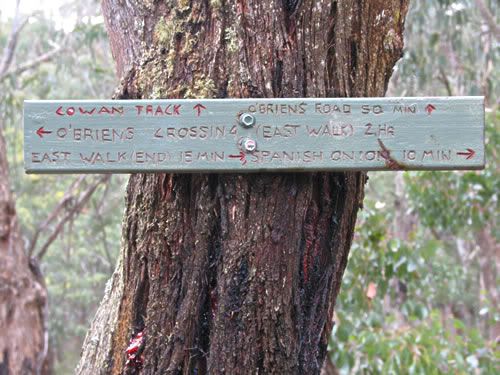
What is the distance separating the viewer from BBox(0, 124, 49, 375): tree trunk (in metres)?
5.40

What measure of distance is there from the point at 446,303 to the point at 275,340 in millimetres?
14540

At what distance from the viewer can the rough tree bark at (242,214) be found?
1696mm

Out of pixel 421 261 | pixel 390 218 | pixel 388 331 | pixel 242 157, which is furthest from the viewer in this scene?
pixel 390 218

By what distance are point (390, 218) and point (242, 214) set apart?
7.09m

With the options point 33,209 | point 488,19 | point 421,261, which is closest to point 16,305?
point 421,261

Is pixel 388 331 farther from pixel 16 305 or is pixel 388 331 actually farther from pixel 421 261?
pixel 16 305

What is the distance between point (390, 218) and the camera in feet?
28.2

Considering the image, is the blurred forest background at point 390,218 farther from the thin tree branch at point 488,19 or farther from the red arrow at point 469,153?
the red arrow at point 469,153

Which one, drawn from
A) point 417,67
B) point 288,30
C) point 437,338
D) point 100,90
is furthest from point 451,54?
point 288,30

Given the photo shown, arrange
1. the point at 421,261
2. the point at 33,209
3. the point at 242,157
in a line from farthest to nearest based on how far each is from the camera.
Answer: the point at 33,209 < the point at 421,261 < the point at 242,157

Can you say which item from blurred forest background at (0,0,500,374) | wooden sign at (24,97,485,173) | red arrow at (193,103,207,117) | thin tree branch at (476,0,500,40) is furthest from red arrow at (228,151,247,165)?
thin tree branch at (476,0,500,40)

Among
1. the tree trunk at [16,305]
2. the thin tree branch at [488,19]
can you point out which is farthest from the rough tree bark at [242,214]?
the thin tree branch at [488,19]

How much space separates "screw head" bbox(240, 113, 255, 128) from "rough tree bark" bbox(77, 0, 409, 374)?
89mm

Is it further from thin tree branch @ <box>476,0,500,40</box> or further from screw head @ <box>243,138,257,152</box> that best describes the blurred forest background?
screw head @ <box>243,138,257,152</box>
